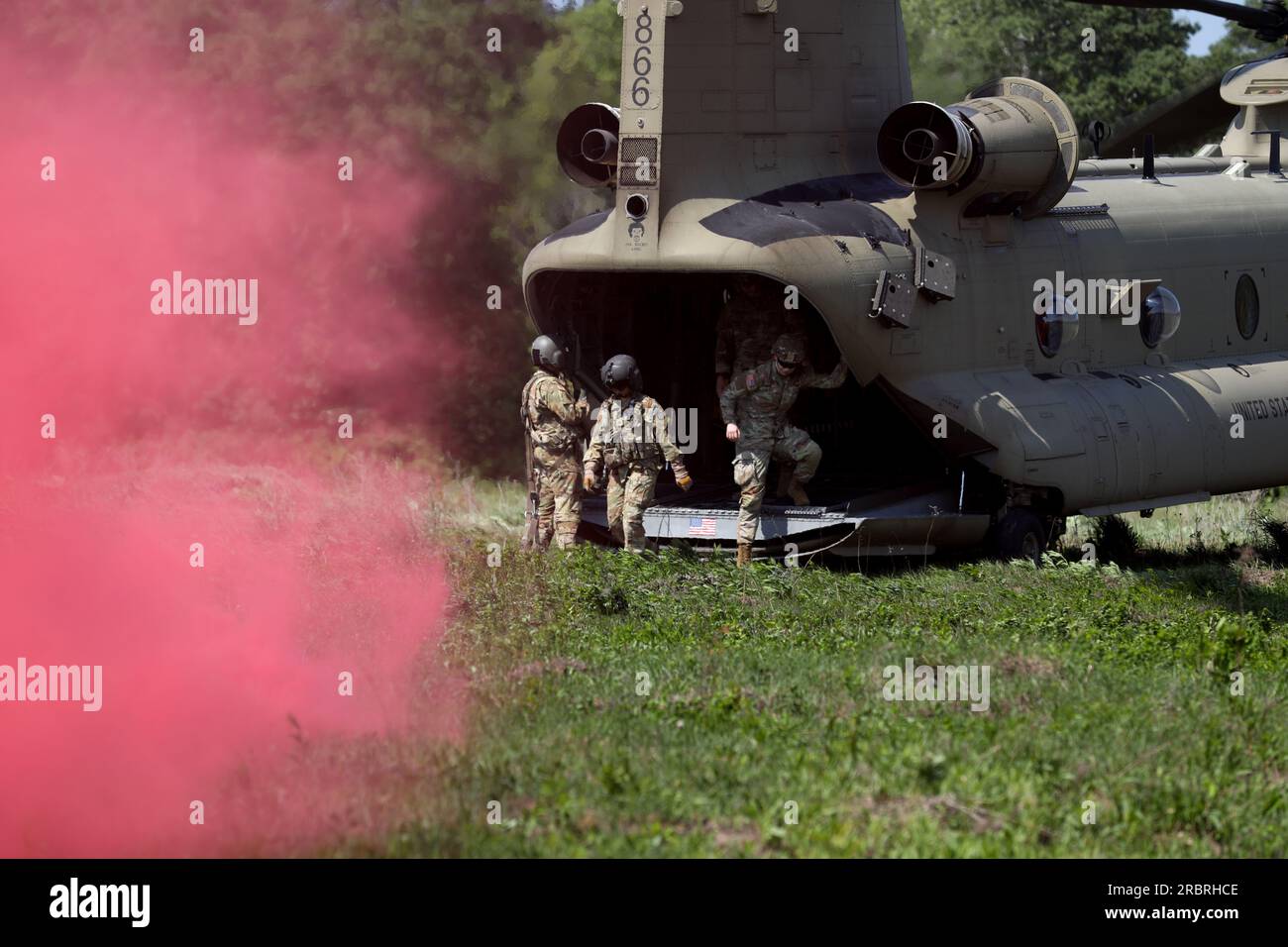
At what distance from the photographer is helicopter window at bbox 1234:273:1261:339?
18.2 meters

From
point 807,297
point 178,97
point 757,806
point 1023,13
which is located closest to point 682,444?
point 807,297

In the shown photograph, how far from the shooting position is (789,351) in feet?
49.6

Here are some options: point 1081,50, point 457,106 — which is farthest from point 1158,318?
point 1081,50

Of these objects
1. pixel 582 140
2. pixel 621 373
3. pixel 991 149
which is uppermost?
pixel 582 140

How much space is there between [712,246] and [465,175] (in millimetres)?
8707

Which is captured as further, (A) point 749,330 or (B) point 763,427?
(A) point 749,330

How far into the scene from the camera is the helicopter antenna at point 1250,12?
16109mm

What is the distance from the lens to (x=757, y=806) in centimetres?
845

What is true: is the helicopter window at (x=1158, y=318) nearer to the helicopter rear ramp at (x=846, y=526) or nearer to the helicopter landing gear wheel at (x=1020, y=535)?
the helicopter landing gear wheel at (x=1020, y=535)

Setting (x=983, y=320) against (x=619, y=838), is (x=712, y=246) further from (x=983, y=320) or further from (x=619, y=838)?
(x=619, y=838)

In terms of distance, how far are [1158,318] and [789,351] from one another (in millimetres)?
4354
